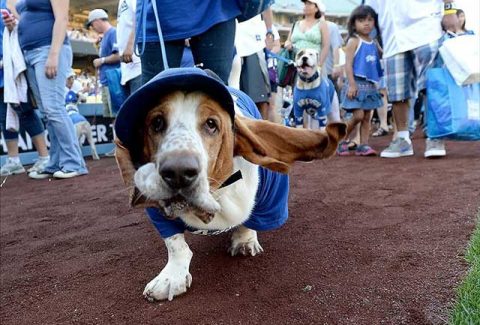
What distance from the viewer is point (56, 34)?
434 cm

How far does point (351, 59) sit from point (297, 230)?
342 centimetres

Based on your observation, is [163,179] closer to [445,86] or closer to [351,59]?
[445,86]

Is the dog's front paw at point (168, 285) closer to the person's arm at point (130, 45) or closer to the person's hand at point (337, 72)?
the person's arm at point (130, 45)

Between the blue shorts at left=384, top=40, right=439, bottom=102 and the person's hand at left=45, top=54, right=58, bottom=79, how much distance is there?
320cm

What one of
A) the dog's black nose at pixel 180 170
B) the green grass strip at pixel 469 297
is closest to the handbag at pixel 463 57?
the green grass strip at pixel 469 297

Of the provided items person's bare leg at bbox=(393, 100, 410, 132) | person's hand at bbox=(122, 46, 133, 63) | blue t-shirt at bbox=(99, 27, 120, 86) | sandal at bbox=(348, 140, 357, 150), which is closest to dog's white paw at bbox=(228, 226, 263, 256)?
person's hand at bbox=(122, 46, 133, 63)

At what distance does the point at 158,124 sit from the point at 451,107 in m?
3.43

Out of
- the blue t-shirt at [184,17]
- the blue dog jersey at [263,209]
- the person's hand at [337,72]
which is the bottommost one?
the person's hand at [337,72]

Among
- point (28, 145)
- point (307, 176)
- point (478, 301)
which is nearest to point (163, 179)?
point (478, 301)

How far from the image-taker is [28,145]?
Result: 6.91 metres

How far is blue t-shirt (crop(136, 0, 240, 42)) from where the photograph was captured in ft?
8.00

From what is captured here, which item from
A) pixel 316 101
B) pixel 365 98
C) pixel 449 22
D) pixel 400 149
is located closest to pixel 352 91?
pixel 365 98

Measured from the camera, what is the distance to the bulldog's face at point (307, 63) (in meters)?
→ 5.40

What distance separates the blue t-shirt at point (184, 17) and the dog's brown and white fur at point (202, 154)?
964 millimetres
